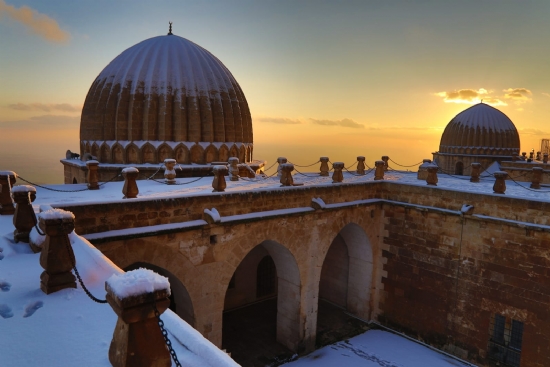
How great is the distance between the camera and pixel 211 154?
14289mm

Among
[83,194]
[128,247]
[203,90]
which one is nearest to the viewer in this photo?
[128,247]

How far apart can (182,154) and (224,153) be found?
5.34 feet

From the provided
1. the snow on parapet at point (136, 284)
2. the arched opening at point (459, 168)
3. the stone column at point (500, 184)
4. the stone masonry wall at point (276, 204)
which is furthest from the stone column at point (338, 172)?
the arched opening at point (459, 168)

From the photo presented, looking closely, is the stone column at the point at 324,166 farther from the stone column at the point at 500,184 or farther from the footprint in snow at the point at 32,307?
the footprint in snow at the point at 32,307

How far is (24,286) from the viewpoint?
4027 mm

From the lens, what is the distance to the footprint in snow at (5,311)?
344 centimetres

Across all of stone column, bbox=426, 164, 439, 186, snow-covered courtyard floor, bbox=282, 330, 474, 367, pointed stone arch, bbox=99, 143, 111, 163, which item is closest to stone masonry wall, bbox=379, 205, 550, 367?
snow-covered courtyard floor, bbox=282, 330, 474, 367

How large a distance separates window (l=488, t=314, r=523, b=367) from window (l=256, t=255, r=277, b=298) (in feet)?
23.3

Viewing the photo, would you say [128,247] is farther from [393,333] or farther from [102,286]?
[393,333]

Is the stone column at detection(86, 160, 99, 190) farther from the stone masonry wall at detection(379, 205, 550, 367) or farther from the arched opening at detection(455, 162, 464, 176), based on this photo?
the arched opening at detection(455, 162, 464, 176)

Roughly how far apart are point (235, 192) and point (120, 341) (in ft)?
21.4

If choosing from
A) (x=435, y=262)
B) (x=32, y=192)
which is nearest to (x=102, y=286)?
(x=32, y=192)

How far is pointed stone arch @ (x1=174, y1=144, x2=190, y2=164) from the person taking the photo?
13820mm

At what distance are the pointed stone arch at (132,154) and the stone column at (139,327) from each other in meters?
11.8
